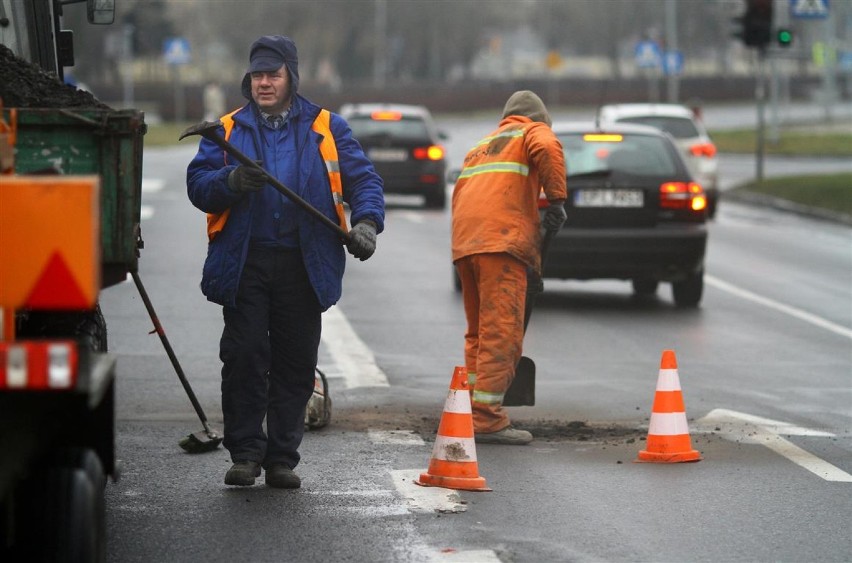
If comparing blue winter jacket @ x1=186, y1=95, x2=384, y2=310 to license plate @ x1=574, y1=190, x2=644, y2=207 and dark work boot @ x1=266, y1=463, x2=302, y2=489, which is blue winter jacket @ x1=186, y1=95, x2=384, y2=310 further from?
license plate @ x1=574, y1=190, x2=644, y2=207

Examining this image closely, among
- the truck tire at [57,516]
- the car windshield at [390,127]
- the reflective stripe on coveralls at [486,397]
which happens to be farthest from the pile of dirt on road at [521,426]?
the car windshield at [390,127]

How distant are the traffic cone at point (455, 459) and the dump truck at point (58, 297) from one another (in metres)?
1.49

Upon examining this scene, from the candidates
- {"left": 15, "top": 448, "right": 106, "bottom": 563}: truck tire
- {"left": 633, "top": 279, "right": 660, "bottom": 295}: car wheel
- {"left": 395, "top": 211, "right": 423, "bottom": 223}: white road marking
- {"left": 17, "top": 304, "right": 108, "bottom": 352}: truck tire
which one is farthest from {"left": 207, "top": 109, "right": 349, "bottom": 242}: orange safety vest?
{"left": 395, "top": 211, "right": 423, "bottom": 223}: white road marking

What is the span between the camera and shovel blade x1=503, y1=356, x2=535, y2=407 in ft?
29.7

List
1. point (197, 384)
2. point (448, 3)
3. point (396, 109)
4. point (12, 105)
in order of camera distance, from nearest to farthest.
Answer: point (12, 105)
point (197, 384)
point (396, 109)
point (448, 3)

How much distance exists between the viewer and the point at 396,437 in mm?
8609

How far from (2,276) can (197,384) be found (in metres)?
6.16

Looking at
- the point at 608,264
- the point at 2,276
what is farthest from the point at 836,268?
the point at 2,276

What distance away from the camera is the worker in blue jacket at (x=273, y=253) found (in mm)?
7117

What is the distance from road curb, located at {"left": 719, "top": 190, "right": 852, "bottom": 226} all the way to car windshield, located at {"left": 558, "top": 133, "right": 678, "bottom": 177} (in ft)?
38.5

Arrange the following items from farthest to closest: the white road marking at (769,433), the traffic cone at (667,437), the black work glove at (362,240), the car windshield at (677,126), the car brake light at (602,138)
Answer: the car windshield at (677,126)
the car brake light at (602,138)
the traffic cone at (667,437)
the white road marking at (769,433)
the black work glove at (362,240)

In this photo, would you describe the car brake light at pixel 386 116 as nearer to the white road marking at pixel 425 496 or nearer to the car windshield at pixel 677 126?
the car windshield at pixel 677 126

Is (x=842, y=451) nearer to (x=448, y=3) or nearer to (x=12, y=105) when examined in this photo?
(x=12, y=105)

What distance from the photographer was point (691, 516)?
6.92 m
